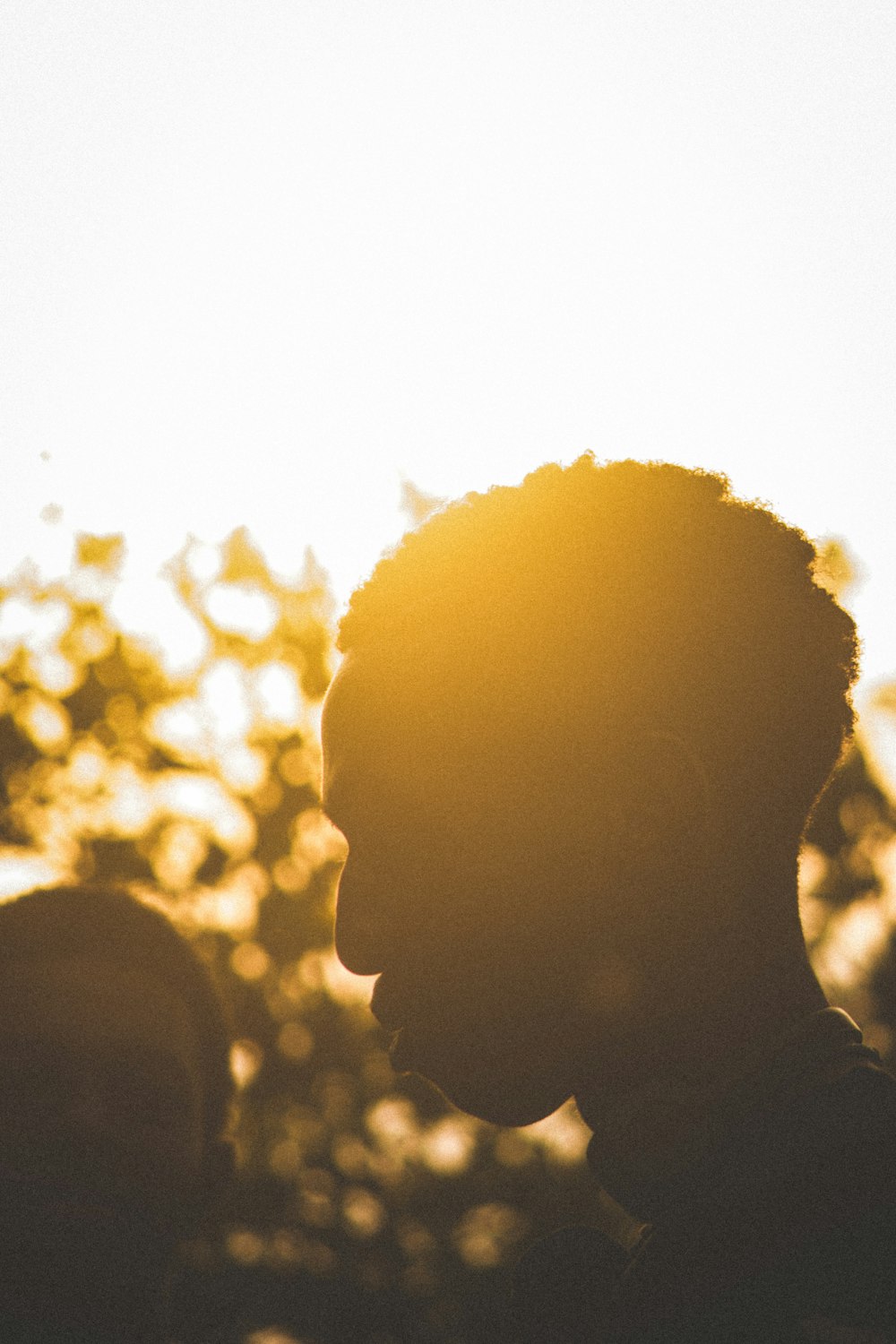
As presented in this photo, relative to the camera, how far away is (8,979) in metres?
2.62

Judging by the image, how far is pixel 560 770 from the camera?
6.51ft

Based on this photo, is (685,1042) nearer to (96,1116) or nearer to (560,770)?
(560,770)

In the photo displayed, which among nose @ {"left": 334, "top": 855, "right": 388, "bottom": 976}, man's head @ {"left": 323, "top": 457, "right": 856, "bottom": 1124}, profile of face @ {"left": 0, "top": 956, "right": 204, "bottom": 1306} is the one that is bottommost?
profile of face @ {"left": 0, "top": 956, "right": 204, "bottom": 1306}

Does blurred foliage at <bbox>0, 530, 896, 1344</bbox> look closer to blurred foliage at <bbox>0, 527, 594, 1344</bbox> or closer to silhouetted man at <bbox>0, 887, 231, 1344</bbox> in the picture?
blurred foliage at <bbox>0, 527, 594, 1344</bbox>

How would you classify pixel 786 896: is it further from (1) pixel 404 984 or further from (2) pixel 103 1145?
(2) pixel 103 1145

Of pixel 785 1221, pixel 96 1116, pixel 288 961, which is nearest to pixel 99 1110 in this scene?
pixel 96 1116

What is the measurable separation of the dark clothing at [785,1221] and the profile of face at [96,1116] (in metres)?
1.24

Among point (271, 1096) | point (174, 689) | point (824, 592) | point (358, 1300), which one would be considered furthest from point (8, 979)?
point (358, 1300)

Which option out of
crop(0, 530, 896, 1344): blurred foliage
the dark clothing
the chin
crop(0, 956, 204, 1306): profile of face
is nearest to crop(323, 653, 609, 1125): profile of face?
the chin

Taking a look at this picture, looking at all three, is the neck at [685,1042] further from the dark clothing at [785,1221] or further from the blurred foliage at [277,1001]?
the blurred foliage at [277,1001]

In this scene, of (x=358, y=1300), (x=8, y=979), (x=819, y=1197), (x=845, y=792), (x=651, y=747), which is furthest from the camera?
(x=358, y=1300)

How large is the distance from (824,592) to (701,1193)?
142 centimetres

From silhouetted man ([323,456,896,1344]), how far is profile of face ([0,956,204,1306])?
88cm

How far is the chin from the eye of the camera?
2.04m
